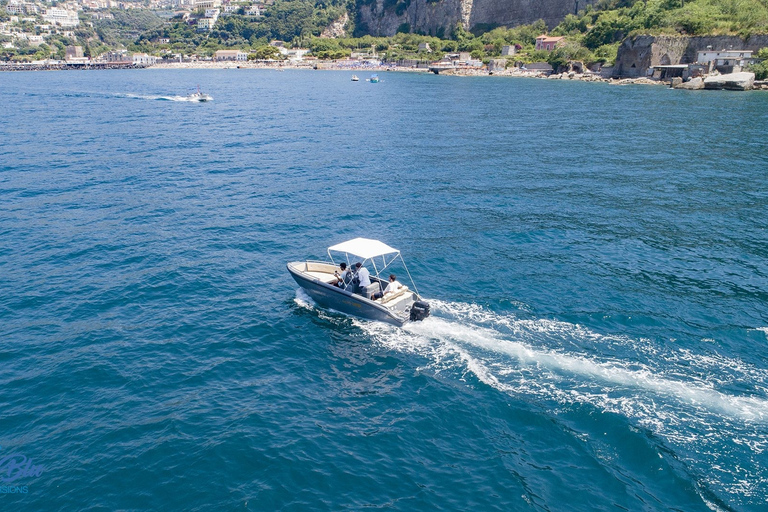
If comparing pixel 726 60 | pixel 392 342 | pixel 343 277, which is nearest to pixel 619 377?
pixel 392 342

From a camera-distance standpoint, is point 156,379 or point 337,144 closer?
point 156,379

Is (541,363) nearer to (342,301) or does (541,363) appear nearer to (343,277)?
(342,301)

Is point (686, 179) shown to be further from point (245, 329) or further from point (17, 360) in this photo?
point (17, 360)

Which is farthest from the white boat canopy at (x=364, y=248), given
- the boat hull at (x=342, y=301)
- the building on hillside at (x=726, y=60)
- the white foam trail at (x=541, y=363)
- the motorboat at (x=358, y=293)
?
the building on hillside at (x=726, y=60)

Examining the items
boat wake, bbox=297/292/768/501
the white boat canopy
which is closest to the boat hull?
boat wake, bbox=297/292/768/501

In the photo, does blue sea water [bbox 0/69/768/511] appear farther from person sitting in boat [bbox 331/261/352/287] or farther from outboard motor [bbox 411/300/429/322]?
person sitting in boat [bbox 331/261/352/287]

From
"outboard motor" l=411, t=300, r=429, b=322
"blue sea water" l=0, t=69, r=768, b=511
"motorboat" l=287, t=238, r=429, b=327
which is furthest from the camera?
"motorboat" l=287, t=238, r=429, b=327

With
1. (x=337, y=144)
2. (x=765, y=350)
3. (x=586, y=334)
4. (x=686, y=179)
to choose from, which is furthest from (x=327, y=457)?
(x=337, y=144)
